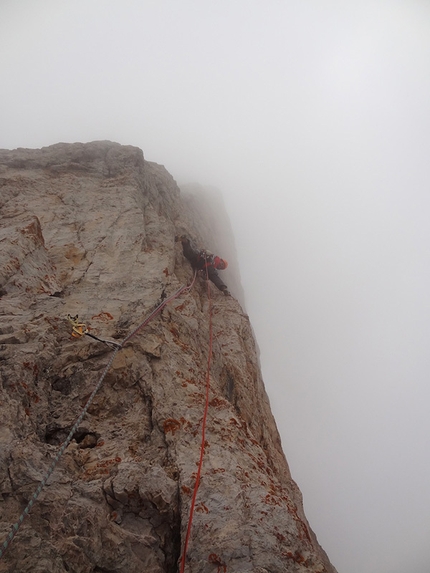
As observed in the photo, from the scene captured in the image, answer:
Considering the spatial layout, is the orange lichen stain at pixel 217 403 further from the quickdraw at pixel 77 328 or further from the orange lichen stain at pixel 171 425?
the quickdraw at pixel 77 328

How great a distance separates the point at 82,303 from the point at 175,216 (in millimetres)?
7229

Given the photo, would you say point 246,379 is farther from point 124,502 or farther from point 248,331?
Answer: point 124,502

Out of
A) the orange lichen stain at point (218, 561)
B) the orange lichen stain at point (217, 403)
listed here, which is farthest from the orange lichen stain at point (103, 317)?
the orange lichen stain at point (218, 561)

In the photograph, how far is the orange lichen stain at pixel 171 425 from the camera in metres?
4.86

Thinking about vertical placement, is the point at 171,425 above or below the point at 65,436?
above

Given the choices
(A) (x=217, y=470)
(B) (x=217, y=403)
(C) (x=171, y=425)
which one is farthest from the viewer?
(B) (x=217, y=403)

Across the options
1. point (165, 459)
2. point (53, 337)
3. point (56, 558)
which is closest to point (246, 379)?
point (165, 459)

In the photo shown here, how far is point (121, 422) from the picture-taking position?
16.2 ft

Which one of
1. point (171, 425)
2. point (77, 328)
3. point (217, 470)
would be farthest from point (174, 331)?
point (217, 470)

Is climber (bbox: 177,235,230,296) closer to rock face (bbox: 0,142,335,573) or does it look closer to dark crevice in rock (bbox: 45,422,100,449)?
rock face (bbox: 0,142,335,573)

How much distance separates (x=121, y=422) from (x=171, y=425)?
726 mm

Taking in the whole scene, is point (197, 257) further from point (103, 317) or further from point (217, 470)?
point (217, 470)

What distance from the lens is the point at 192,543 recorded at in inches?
144

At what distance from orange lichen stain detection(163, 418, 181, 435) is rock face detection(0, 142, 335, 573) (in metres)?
0.03
